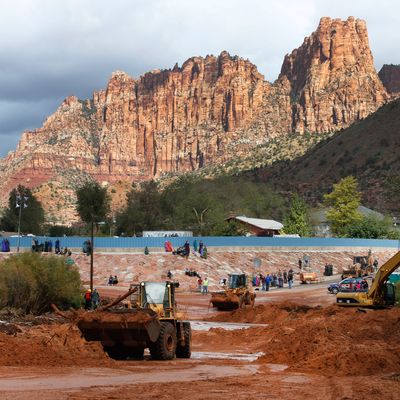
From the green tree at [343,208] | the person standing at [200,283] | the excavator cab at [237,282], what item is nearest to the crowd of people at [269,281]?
the person standing at [200,283]

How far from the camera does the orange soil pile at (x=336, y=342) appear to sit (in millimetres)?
20266

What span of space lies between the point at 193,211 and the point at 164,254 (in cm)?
3454

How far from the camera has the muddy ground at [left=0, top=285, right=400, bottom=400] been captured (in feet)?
51.7

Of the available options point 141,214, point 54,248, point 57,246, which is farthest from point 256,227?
point 57,246

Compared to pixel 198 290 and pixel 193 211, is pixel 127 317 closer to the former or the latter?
pixel 198 290

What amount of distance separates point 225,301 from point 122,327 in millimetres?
24101

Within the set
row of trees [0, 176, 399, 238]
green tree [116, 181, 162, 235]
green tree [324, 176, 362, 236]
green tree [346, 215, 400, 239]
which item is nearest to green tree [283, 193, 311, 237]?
row of trees [0, 176, 399, 238]

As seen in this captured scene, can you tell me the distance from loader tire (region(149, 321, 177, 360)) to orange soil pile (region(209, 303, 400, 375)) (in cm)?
310

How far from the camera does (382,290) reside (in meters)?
35.2

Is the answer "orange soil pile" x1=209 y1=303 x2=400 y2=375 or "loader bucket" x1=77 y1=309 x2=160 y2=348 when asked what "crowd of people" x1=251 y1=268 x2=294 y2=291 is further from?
"loader bucket" x1=77 y1=309 x2=160 y2=348

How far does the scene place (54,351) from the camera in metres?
21.0

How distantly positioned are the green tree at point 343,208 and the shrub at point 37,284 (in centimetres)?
6661

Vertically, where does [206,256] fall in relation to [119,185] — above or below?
below

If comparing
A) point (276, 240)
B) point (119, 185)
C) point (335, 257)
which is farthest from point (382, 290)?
point (119, 185)
